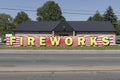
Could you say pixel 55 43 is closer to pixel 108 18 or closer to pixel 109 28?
pixel 109 28

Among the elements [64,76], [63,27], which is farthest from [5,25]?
[64,76]

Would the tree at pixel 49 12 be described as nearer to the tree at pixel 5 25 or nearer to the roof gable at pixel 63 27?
the tree at pixel 5 25

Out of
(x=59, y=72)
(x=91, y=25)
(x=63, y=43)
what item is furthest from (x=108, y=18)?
(x=59, y=72)

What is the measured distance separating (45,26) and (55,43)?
17.9 m

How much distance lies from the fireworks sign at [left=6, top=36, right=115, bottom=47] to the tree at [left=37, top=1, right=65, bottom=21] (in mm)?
60798

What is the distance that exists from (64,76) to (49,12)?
3740 inches

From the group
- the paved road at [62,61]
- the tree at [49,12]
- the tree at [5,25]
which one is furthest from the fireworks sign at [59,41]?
the tree at [5,25]

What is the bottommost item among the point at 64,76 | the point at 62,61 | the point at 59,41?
the point at 64,76

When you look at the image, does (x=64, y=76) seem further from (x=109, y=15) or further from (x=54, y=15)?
(x=54, y=15)

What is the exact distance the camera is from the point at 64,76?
1098cm

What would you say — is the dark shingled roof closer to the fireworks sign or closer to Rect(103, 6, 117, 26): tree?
the fireworks sign

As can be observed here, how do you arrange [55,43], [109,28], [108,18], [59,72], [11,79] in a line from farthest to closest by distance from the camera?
[108,18] → [109,28] → [55,43] → [59,72] → [11,79]

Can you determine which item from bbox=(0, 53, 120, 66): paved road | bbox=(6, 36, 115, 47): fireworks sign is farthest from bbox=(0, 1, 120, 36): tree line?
bbox=(0, 53, 120, 66): paved road

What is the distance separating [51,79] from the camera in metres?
10.3
